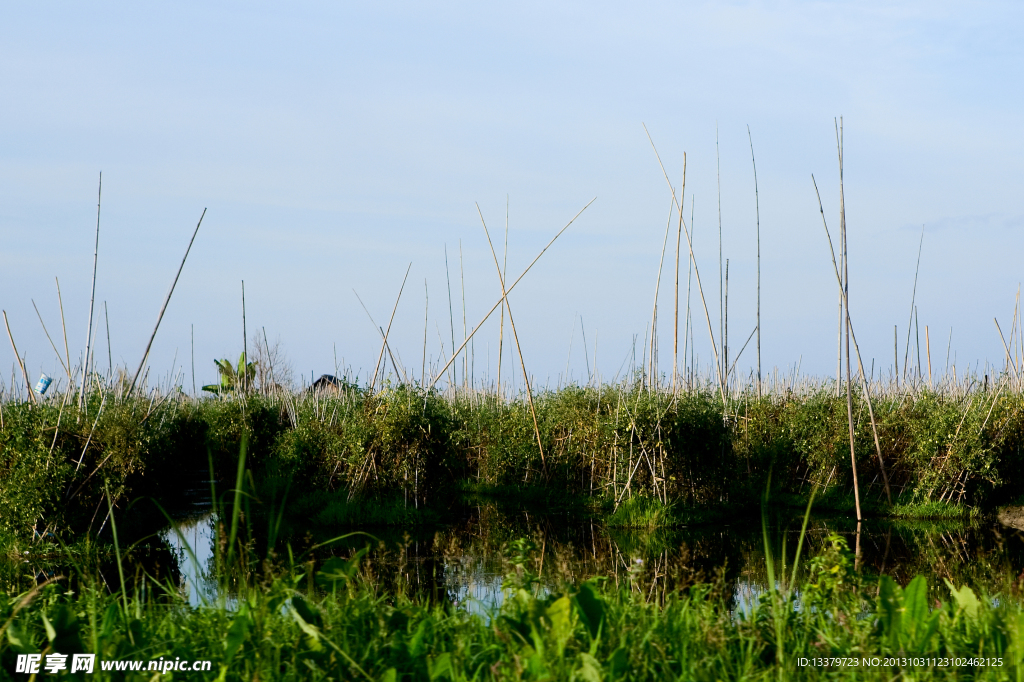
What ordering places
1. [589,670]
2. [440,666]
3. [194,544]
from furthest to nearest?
1. [194,544]
2. [440,666]
3. [589,670]

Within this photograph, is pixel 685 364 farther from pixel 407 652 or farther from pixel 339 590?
pixel 407 652

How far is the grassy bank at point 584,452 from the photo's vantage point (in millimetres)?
9938

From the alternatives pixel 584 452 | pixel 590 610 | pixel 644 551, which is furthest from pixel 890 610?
pixel 584 452

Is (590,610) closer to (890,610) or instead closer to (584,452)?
(890,610)

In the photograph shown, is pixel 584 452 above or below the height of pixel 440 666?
below

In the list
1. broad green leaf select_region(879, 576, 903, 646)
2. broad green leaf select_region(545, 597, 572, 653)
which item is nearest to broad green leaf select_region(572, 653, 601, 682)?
broad green leaf select_region(545, 597, 572, 653)

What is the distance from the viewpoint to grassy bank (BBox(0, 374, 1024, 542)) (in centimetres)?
994

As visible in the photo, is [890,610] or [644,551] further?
[644,551]

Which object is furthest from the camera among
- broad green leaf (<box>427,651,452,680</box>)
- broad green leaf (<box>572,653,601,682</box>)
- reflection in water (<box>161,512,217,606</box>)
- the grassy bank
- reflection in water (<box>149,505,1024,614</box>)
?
the grassy bank

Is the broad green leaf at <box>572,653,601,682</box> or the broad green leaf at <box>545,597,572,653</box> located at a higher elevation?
the broad green leaf at <box>545,597,572,653</box>

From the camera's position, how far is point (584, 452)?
1229 centimetres

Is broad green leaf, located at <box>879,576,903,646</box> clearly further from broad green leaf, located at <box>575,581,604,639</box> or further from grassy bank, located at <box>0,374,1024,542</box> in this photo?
grassy bank, located at <box>0,374,1024,542</box>

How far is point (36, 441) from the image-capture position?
29.6 ft

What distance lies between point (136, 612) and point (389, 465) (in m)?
7.38
